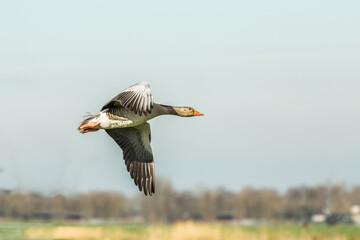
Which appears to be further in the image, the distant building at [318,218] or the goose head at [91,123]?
the distant building at [318,218]

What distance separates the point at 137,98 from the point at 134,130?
3.51 m

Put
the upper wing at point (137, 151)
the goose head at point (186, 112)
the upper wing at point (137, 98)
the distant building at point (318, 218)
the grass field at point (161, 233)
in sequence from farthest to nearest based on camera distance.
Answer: the distant building at point (318, 218)
the grass field at point (161, 233)
the upper wing at point (137, 151)
the goose head at point (186, 112)
the upper wing at point (137, 98)

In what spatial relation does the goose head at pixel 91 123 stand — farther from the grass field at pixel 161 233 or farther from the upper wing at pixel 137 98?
the grass field at pixel 161 233

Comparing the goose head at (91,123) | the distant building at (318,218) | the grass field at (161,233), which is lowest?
the grass field at (161,233)

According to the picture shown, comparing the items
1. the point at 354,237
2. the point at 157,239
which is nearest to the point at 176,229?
the point at 157,239

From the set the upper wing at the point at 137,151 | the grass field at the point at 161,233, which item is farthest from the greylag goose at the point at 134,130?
the grass field at the point at 161,233

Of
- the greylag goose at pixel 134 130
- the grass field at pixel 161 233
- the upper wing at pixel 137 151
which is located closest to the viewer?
the greylag goose at pixel 134 130

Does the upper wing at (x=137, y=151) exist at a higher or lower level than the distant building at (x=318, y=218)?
lower

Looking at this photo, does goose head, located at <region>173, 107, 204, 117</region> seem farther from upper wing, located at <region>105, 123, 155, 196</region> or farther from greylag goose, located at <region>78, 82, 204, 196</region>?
upper wing, located at <region>105, 123, 155, 196</region>

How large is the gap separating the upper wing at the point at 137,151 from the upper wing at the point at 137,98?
2.77 m

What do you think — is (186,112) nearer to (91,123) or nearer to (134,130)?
(134,130)

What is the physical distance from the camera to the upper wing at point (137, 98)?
15258 mm

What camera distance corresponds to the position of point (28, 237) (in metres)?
56.5

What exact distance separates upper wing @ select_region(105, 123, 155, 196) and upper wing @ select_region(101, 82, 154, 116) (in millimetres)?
2771
